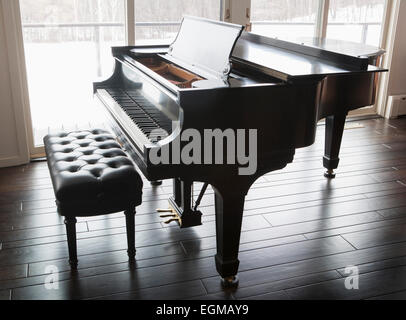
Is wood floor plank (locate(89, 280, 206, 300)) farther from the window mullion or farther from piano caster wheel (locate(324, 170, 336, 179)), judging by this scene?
the window mullion

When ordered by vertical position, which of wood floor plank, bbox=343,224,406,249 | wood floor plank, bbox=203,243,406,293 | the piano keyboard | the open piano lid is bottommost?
wood floor plank, bbox=203,243,406,293

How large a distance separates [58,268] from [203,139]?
3.75ft

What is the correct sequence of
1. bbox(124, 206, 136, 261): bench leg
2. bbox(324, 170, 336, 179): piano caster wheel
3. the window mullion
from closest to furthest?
bbox(124, 206, 136, 261): bench leg < bbox(324, 170, 336, 179): piano caster wheel < the window mullion

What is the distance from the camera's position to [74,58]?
4152mm

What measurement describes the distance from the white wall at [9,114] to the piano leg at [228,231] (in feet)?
7.33

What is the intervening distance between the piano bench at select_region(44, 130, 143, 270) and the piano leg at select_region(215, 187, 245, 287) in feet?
1.49

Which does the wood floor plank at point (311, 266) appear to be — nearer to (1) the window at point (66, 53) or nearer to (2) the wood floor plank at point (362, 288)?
(2) the wood floor plank at point (362, 288)

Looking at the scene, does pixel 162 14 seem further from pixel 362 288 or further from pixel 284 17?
pixel 362 288

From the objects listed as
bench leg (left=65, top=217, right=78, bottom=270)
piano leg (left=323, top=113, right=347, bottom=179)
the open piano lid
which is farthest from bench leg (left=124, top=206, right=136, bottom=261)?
piano leg (left=323, top=113, right=347, bottom=179)

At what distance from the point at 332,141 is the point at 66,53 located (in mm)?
2391

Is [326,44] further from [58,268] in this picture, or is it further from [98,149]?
[58,268]

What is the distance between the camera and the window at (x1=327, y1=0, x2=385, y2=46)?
16.3 feet

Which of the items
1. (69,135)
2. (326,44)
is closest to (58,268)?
(69,135)
